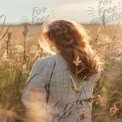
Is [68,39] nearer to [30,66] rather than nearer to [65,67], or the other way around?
[65,67]

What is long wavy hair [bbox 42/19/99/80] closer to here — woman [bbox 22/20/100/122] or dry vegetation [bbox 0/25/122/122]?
woman [bbox 22/20/100/122]

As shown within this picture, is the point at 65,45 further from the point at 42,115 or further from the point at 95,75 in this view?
the point at 42,115

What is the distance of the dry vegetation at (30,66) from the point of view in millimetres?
3018

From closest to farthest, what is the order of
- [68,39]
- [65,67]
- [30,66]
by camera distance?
[65,67], [68,39], [30,66]

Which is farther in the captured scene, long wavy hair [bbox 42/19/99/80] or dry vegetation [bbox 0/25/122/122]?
long wavy hair [bbox 42/19/99/80]

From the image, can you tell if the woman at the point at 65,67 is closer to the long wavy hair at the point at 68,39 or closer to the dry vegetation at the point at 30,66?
the long wavy hair at the point at 68,39

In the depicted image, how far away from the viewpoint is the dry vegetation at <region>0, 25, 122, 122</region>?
9.90 ft

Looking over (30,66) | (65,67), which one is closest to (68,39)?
(65,67)

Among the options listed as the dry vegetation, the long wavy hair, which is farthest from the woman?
the dry vegetation

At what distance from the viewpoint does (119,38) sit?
14.3ft

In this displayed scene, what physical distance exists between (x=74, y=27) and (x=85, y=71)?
0.46 m

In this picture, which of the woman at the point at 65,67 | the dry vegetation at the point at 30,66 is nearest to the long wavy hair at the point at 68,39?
the woman at the point at 65,67

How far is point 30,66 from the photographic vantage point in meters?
3.99

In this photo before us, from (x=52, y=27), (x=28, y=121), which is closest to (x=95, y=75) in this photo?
(x=52, y=27)
